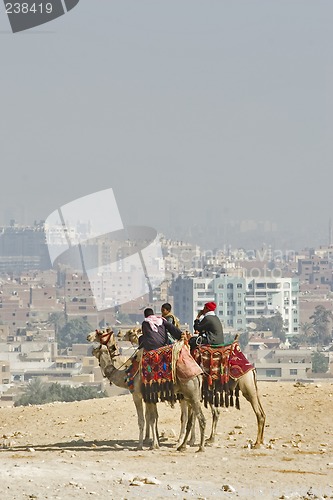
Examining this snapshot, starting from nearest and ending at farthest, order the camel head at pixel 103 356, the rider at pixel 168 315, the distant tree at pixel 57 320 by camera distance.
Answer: the rider at pixel 168 315, the camel head at pixel 103 356, the distant tree at pixel 57 320

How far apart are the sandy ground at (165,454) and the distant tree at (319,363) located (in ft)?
217

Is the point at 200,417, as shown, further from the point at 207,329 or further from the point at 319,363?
the point at 319,363

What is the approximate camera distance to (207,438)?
1249 centimetres

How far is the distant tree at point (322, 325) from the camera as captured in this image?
395 feet

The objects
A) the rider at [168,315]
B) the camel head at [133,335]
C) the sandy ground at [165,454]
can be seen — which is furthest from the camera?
the camel head at [133,335]

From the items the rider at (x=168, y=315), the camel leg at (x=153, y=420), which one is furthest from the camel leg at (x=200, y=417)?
the rider at (x=168, y=315)

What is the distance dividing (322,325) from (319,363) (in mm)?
38668

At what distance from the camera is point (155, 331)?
1184cm

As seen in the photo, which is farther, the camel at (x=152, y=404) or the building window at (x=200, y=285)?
the building window at (x=200, y=285)

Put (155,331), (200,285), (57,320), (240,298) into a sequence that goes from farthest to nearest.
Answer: (200,285)
(57,320)
(240,298)
(155,331)

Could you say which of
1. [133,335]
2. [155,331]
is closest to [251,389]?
[155,331]

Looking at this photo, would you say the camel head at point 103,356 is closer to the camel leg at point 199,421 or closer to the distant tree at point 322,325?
the camel leg at point 199,421

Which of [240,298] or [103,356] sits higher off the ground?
[240,298]

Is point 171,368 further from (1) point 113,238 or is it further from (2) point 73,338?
(1) point 113,238
